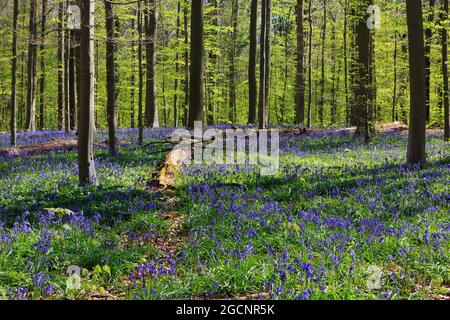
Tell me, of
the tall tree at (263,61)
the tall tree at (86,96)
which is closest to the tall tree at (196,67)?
the tall tree at (263,61)

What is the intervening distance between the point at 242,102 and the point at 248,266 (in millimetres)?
48022

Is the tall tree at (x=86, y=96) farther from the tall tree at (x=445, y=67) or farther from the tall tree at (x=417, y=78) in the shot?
the tall tree at (x=445, y=67)

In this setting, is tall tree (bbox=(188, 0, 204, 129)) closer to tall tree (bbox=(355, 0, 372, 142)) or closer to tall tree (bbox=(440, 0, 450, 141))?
tall tree (bbox=(355, 0, 372, 142))

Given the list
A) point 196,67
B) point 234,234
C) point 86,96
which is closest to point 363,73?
point 196,67

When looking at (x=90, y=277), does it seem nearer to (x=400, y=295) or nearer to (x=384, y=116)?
(x=400, y=295)

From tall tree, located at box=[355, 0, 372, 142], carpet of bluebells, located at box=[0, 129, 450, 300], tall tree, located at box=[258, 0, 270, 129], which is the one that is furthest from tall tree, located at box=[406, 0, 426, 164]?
tall tree, located at box=[258, 0, 270, 129]

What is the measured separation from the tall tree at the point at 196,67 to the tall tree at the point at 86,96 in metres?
6.61

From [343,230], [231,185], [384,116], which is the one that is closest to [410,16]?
[231,185]

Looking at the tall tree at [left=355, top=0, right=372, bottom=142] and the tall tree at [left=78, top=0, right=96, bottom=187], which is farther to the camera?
the tall tree at [left=355, top=0, right=372, bottom=142]

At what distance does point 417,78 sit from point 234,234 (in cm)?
752

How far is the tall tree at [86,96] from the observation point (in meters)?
8.82

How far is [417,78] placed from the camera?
1112cm

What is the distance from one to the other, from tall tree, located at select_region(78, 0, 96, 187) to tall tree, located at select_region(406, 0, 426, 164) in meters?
8.03

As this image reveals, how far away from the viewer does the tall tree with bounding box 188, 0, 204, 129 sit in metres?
15.5
